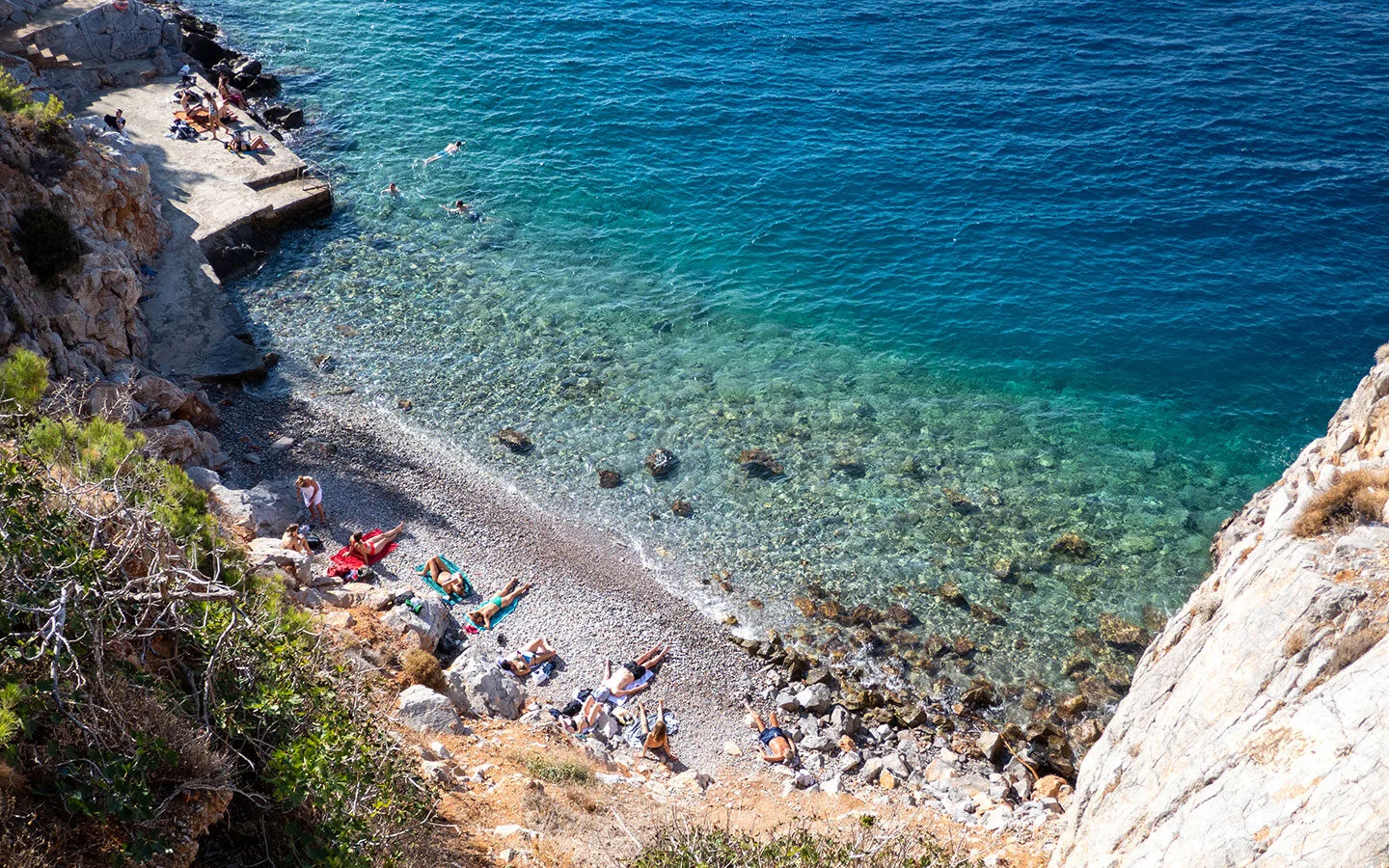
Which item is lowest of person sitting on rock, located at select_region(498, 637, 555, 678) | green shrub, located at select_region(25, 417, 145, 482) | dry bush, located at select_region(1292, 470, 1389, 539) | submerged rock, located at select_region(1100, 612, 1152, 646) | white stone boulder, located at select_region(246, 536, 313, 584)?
submerged rock, located at select_region(1100, 612, 1152, 646)

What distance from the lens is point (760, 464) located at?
26.7 metres

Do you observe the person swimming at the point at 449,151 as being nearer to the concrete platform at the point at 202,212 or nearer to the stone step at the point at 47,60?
the concrete platform at the point at 202,212

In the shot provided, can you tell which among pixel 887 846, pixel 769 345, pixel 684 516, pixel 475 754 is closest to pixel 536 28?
pixel 769 345

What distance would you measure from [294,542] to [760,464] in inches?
525

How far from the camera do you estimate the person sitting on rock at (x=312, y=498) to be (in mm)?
22797

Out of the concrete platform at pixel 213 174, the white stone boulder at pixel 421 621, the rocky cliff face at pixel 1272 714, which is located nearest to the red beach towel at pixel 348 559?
the white stone boulder at pixel 421 621

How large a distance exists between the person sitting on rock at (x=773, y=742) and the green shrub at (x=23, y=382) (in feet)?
49.9

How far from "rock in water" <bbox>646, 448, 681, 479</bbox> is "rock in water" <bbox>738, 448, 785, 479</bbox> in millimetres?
2098

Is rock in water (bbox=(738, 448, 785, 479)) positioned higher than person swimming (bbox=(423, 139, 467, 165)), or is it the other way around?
person swimming (bbox=(423, 139, 467, 165))

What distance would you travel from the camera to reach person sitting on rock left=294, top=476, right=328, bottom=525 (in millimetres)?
22797

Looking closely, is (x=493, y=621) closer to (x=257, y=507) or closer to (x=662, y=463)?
(x=257, y=507)

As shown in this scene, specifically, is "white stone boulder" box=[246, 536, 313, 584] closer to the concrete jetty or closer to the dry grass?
the concrete jetty

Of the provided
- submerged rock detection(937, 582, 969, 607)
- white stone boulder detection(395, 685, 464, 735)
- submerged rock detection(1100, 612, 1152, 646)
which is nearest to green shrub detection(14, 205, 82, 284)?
white stone boulder detection(395, 685, 464, 735)

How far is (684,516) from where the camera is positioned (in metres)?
25.2
